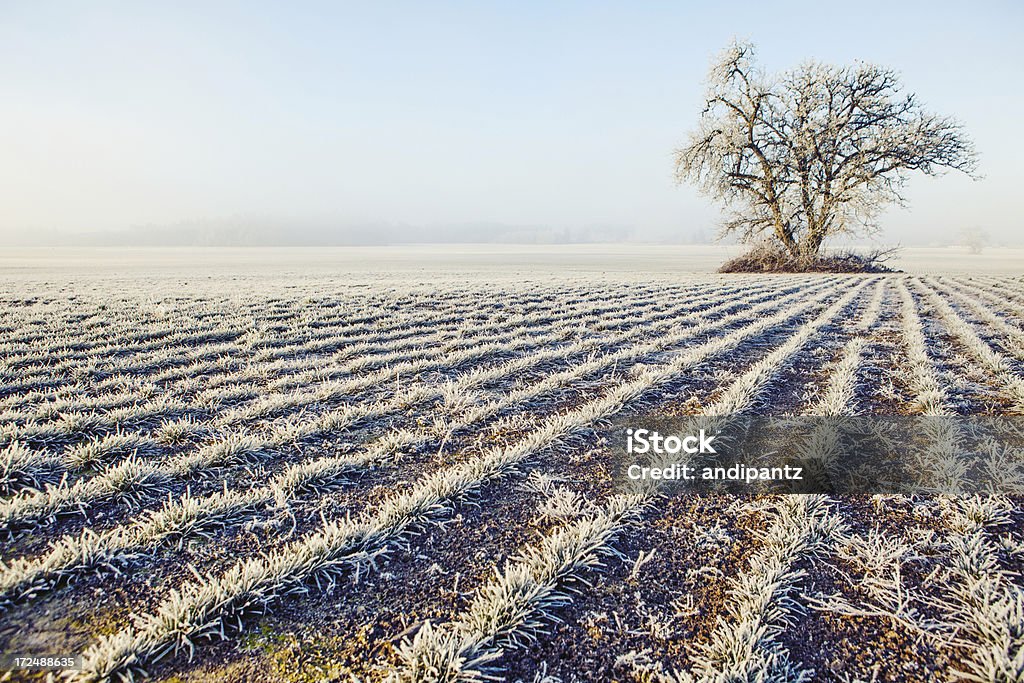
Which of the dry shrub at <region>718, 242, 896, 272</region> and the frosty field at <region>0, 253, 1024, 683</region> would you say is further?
the dry shrub at <region>718, 242, 896, 272</region>

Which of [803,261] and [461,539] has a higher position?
[803,261]

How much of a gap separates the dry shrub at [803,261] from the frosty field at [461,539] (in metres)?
25.4

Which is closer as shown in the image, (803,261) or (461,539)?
(461,539)

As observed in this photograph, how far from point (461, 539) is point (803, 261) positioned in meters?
31.8

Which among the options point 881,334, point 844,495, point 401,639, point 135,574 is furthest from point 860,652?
point 881,334

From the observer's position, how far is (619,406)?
15.3ft

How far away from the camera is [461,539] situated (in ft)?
8.46

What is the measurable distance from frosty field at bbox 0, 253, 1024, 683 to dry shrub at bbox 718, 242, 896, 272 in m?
25.4

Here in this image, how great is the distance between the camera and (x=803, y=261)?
2823 centimetres

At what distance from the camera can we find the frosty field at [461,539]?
6.08 feet

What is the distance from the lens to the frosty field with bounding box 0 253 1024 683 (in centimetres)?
185

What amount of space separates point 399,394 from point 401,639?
328 cm

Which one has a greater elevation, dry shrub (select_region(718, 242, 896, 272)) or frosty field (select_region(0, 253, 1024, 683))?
dry shrub (select_region(718, 242, 896, 272))

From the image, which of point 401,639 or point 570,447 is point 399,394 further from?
point 401,639
